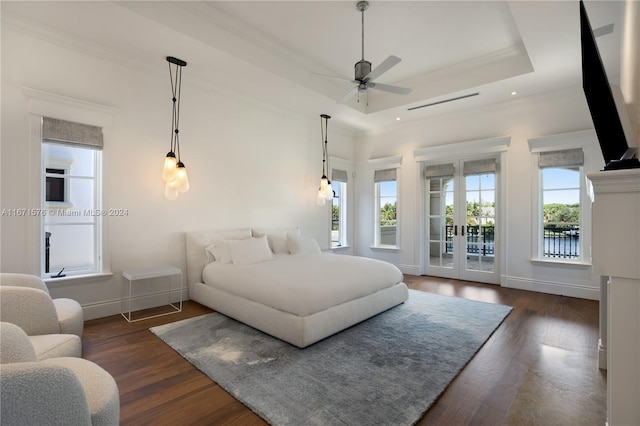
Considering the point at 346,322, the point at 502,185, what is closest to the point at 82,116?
the point at 346,322

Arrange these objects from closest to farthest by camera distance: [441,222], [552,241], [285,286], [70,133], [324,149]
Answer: [285,286], [70,133], [552,241], [441,222], [324,149]

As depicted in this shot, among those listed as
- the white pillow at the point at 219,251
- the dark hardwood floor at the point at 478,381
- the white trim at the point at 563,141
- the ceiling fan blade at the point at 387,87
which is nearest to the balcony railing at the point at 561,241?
the white trim at the point at 563,141

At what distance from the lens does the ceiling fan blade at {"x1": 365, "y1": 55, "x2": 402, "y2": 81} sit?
115 inches

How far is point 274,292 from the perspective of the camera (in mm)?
2898

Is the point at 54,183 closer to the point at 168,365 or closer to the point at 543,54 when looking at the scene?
the point at 168,365

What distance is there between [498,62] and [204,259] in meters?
4.90

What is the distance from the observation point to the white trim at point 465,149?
5.07m

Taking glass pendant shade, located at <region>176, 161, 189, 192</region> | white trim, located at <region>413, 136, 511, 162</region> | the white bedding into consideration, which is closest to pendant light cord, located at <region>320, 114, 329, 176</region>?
white trim, located at <region>413, 136, 511, 162</region>

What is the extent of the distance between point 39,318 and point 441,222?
18.9 ft

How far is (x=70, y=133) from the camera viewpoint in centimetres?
323

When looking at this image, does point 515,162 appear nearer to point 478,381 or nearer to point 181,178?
point 478,381

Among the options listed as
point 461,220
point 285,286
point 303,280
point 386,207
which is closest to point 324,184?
point 386,207

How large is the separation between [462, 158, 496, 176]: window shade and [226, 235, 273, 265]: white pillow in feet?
12.6

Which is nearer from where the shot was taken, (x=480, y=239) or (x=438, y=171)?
(x=480, y=239)
